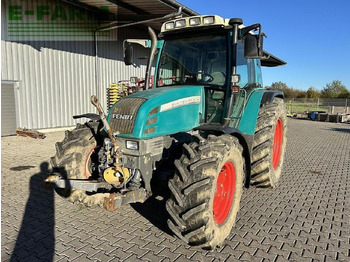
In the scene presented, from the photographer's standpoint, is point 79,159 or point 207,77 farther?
point 207,77

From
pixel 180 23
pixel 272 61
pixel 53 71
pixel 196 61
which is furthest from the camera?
pixel 272 61

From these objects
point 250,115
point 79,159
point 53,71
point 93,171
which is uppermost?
point 53,71

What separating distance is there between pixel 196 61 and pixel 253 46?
89cm

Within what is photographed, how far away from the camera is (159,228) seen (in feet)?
11.0

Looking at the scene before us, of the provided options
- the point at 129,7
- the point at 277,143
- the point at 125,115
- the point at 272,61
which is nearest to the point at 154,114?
the point at 125,115

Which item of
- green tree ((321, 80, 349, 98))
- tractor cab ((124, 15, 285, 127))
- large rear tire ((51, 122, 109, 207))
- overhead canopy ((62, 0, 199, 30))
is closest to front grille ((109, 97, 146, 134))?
large rear tire ((51, 122, 109, 207))

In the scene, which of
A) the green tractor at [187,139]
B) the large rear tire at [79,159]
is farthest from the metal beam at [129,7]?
the large rear tire at [79,159]

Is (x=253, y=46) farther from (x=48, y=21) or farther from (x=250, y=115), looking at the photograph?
(x=48, y=21)

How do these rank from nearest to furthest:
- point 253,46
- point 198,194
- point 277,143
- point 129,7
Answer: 1. point 198,194
2. point 253,46
3. point 277,143
4. point 129,7

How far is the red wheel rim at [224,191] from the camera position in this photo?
10.5 ft

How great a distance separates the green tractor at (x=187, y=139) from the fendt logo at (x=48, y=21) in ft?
23.1

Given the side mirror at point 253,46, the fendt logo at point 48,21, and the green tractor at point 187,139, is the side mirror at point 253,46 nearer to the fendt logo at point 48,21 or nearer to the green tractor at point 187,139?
the green tractor at point 187,139

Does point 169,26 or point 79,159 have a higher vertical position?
point 169,26

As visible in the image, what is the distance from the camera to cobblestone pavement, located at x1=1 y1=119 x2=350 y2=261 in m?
2.84
